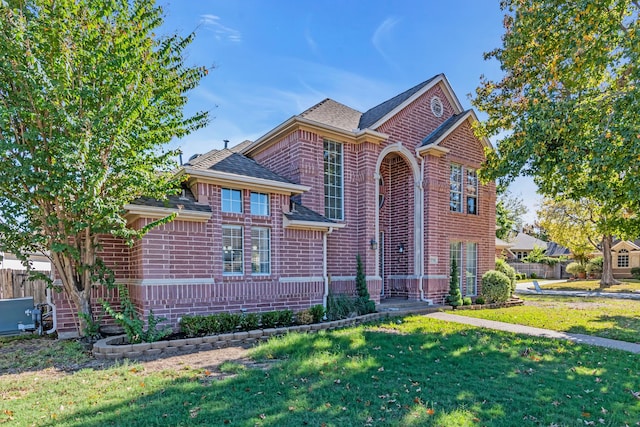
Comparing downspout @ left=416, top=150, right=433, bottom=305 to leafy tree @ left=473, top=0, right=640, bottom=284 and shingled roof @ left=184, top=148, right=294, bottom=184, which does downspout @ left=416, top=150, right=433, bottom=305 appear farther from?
shingled roof @ left=184, top=148, right=294, bottom=184

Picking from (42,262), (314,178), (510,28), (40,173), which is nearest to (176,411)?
(40,173)

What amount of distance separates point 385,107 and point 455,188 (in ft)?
14.9

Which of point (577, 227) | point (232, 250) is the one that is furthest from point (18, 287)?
point (577, 227)

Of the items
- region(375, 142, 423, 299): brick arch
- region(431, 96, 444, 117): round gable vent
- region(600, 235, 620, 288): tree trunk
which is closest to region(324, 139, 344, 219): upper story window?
region(375, 142, 423, 299): brick arch

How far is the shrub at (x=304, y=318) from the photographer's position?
948 centimetres

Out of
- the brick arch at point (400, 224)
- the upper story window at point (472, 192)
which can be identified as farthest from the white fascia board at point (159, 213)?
the upper story window at point (472, 192)

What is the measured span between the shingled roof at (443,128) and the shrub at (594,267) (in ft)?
88.9

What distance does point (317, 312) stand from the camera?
32.2ft

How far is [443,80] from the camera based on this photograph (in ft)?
47.8

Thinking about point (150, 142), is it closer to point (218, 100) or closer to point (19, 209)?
point (218, 100)

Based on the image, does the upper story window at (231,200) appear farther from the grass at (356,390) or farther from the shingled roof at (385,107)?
the shingled roof at (385,107)

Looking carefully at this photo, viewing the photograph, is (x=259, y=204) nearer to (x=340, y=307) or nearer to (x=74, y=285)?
(x=340, y=307)

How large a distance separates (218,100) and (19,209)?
16.9 ft

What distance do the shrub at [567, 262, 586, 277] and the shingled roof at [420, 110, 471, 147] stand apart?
2727 centimetres
